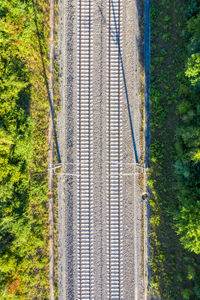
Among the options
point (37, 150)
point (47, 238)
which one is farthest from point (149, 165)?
point (47, 238)

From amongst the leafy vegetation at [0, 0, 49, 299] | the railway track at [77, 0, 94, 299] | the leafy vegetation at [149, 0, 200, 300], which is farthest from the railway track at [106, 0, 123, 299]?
the leafy vegetation at [0, 0, 49, 299]

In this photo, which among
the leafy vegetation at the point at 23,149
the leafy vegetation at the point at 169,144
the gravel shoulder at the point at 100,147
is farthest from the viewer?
the gravel shoulder at the point at 100,147

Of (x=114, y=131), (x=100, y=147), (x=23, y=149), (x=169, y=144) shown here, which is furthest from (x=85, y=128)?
(x=169, y=144)

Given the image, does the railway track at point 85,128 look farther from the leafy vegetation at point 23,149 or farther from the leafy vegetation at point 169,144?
the leafy vegetation at point 169,144

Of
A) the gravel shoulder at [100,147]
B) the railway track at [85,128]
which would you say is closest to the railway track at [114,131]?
the gravel shoulder at [100,147]

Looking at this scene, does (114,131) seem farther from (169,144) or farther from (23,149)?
(23,149)

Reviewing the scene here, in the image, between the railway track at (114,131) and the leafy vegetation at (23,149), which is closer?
the leafy vegetation at (23,149)

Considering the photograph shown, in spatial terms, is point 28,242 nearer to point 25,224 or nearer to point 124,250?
point 25,224
